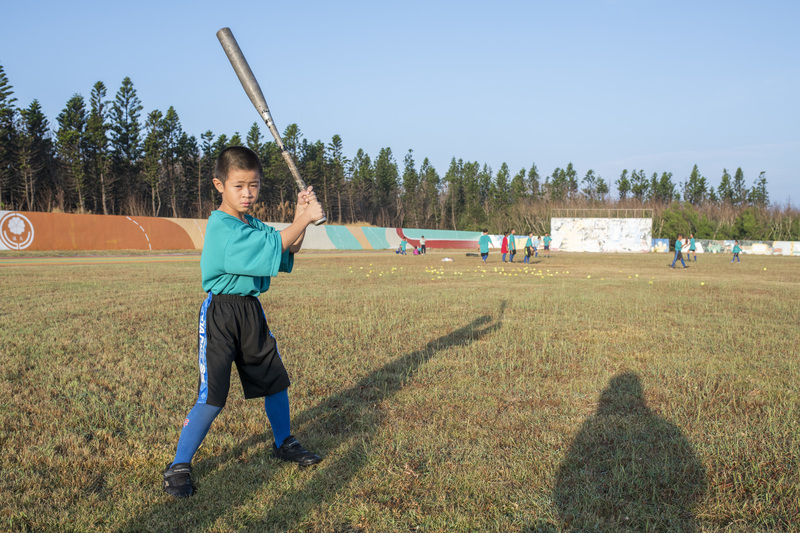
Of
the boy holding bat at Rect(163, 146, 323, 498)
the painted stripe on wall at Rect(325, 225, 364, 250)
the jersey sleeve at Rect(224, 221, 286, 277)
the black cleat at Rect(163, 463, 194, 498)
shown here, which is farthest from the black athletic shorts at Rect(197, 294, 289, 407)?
the painted stripe on wall at Rect(325, 225, 364, 250)

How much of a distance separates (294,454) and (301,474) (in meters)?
0.18

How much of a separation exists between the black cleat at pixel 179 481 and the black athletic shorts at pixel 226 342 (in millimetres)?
365

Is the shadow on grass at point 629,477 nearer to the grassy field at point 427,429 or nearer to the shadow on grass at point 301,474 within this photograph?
the grassy field at point 427,429

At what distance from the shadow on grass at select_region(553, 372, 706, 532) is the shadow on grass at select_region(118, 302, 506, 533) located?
116 centimetres

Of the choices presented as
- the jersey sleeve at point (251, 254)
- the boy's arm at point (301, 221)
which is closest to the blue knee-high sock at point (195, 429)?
the jersey sleeve at point (251, 254)

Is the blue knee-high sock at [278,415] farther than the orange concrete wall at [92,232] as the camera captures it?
No

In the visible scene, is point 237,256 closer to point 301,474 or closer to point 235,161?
point 235,161

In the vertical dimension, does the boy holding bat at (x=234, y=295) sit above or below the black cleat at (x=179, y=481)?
above

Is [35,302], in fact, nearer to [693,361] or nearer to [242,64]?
[242,64]

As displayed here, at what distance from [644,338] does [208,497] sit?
591 cm

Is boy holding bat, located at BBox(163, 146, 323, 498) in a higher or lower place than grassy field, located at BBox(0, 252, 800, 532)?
higher

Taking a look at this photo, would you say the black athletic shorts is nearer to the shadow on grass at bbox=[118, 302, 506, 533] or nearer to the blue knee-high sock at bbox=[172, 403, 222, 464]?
the blue knee-high sock at bbox=[172, 403, 222, 464]

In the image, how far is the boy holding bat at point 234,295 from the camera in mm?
2670

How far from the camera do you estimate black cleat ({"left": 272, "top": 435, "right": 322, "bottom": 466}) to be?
9.82 ft
